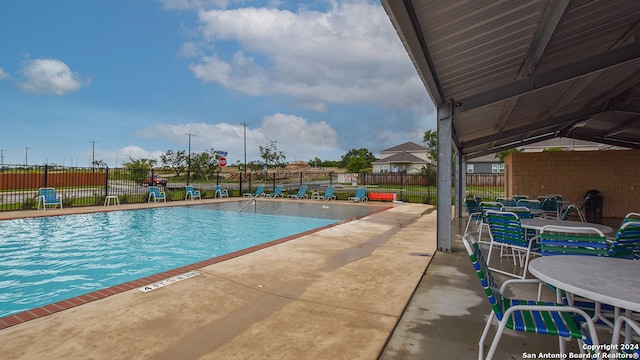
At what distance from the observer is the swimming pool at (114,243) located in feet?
16.3

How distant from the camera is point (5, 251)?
6398 millimetres

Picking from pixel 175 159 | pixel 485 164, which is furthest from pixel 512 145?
pixel 175 159

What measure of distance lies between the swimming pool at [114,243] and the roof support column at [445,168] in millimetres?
4476

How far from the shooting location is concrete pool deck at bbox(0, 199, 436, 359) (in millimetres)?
2375

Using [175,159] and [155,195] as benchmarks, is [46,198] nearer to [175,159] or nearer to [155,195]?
[155,195]

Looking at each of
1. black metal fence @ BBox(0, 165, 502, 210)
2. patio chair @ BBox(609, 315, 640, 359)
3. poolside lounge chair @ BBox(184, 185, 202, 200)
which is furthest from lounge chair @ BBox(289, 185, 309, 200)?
patio chair @ BBox(609, 315, 640, 359)

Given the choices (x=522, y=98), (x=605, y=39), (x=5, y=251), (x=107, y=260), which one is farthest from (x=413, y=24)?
(x=5, y=251)

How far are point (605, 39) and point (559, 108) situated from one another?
422 cm

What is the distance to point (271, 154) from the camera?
38.9 meters

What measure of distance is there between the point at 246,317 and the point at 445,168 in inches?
159

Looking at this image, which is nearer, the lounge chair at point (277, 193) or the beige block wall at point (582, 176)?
the beige block wall at point (582, 176)

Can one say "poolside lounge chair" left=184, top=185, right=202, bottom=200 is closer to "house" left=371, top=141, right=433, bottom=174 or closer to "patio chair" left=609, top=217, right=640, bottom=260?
"patio chair" left=609, top=217, right=640, bottom=260

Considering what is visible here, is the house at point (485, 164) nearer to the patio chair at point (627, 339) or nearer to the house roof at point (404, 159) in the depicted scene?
the house roof at point (404, 159)

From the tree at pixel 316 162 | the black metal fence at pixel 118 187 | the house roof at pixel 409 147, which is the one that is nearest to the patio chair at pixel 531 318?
the black metal fence at pixel 118 187
